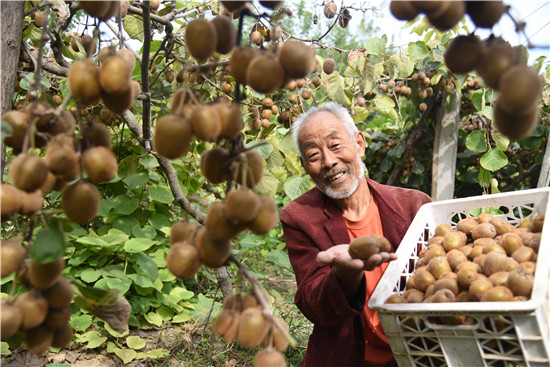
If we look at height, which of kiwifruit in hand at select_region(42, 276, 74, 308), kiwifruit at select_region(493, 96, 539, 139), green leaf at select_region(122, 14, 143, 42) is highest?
kiwifruit at select_region(493, 96, 539, 139)

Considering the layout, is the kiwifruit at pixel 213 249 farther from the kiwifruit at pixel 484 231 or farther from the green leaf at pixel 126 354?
the green leaf at pixel 126 354

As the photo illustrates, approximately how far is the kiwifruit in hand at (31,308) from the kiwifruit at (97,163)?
18 centimetres

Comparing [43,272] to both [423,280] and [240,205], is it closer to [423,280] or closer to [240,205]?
[240,205]

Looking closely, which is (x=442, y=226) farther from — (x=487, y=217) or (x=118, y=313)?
(x=118, y=313)

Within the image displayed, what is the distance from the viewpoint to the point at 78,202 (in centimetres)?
70

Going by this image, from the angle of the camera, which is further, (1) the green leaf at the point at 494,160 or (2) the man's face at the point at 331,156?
(1) the green leaf at the point at 494,160

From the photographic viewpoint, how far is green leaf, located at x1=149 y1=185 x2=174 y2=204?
288cm

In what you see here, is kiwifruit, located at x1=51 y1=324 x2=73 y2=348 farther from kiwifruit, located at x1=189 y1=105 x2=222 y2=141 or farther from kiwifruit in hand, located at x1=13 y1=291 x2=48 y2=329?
kiwifruit, located at x1=189 y1=105 x2=222 y2=141

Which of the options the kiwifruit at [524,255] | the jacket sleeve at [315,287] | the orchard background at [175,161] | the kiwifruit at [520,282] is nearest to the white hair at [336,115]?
the orchard background at [175,161]

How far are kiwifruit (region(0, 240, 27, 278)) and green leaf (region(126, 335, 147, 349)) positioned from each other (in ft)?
6.91

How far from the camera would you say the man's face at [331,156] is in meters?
2.08

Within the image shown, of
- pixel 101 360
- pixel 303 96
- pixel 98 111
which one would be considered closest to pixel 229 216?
pixel 98 111

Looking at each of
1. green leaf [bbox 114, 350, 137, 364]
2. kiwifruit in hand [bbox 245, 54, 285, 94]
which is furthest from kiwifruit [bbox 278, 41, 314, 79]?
green leaf [bbox 114, 350, 137, 364]

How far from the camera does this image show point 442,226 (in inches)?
69.4
